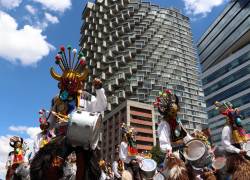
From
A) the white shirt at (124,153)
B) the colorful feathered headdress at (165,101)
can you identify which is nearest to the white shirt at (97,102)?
the colorful feathered headdress at (165,101)

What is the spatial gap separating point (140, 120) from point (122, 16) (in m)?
36.3

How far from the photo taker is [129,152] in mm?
8680

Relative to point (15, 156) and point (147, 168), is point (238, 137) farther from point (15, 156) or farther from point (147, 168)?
point (15, 156)

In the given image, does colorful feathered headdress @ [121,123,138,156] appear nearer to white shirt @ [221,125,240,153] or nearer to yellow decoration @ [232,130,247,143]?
white shirt @ [221,125,240,153]

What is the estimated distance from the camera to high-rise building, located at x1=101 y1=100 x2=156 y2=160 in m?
65.7

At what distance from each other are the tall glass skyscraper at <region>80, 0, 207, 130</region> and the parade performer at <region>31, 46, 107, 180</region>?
69.5 meters

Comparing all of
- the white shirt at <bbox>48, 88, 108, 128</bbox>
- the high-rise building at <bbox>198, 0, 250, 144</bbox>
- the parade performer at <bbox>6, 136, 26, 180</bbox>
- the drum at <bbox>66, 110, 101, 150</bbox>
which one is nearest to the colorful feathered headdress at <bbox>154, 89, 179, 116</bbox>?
the white shirt at <bbox>48, 88, 108, 128</bbox>

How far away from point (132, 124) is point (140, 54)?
92.4ft

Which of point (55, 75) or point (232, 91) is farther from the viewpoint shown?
point (232, 91)

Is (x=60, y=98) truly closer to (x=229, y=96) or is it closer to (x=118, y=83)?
(x=229, y=96)

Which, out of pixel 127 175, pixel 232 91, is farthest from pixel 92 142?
pixel 232 91

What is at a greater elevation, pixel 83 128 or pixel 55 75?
pixel 55 75

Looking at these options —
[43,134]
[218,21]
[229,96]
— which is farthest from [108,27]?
[43,134]

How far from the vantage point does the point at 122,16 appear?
89500mm
